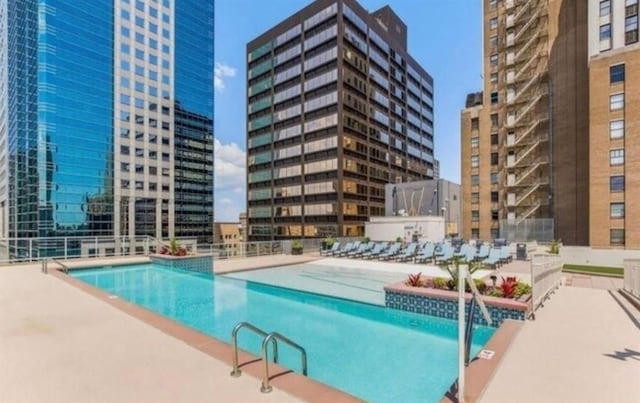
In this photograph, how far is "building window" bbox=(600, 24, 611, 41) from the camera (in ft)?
93.2

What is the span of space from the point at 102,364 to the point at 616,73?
114 ft

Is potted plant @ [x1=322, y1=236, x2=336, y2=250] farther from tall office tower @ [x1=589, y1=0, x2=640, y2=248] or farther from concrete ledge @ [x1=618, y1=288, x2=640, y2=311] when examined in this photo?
tall office tower @ [x1=589, y1=0, x2=640, y2=248]

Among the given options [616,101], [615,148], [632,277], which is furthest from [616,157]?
[632,277]

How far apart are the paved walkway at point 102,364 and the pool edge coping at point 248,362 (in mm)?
97

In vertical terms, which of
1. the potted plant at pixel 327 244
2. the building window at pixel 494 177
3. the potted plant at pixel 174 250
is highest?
the building window at pixel 494 177

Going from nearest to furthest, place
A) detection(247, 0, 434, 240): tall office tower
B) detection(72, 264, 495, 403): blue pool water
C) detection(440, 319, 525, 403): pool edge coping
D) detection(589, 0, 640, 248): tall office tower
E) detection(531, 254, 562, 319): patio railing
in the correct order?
detection(440, 319, 525, 403): pool edge coping < detection(72, 264, 495, 403): blue pool water < detection(531, 254, 562, 319): patio railing < detection(589, 0, 640, 248): tall office tower < detection(247, 0, 434, 240): tall office tower

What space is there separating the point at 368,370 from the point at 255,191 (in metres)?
55.3

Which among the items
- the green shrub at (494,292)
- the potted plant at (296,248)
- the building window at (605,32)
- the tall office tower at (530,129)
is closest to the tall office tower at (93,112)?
the potted plant at (296,248)

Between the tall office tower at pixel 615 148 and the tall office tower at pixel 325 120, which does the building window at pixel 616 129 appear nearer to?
the tall office tower at pixel 615 148

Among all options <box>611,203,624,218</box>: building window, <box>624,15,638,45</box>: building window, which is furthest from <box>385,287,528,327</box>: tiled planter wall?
<box>624,15,638,45</box>: building window

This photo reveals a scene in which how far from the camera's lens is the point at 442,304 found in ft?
23.3

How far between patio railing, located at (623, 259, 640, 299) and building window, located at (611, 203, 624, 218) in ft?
65.2

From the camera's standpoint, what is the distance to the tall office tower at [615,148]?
2383 centimetres

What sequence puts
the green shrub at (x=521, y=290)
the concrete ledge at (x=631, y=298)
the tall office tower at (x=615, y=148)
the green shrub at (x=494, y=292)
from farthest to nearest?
the tall office tower at (x=615, y=148) → the concrete ledge at (x=631, y=298) → the green shrub at (x=494, y=292) → the green shrub at (x=521, y=290)
